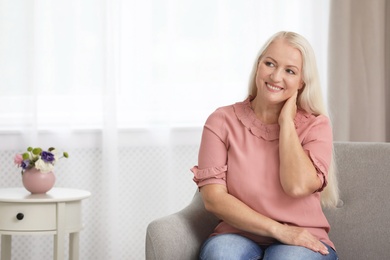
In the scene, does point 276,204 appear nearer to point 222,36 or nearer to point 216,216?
point 216,216

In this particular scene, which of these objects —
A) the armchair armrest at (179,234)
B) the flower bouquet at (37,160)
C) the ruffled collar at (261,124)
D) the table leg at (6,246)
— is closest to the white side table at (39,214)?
the flower bouquet at (37,160)

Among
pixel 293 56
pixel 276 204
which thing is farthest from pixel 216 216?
pixel 293 56

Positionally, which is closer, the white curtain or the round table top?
the round table top

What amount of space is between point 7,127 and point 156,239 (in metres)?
1.52

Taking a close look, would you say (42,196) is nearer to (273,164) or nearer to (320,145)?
(273,164)

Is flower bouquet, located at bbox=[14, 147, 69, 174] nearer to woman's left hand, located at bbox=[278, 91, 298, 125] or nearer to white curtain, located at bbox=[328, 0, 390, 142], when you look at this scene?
woman's left hand, located at bbox=[278, 91, 298, 125]

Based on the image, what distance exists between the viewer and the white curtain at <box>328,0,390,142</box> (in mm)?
3348

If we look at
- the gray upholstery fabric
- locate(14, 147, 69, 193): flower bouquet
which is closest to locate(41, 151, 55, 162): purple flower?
locate(14, 147, 69, 193): flower bouquet

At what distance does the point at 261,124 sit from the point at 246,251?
0.41 metres

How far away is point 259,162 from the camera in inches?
86.0

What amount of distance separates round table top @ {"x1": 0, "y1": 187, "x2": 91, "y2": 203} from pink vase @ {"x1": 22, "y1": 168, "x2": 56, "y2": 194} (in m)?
0.03

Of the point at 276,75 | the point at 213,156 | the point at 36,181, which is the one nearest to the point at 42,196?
the point at 36,181

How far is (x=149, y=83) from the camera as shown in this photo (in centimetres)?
337

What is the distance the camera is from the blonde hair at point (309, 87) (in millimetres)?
2207
